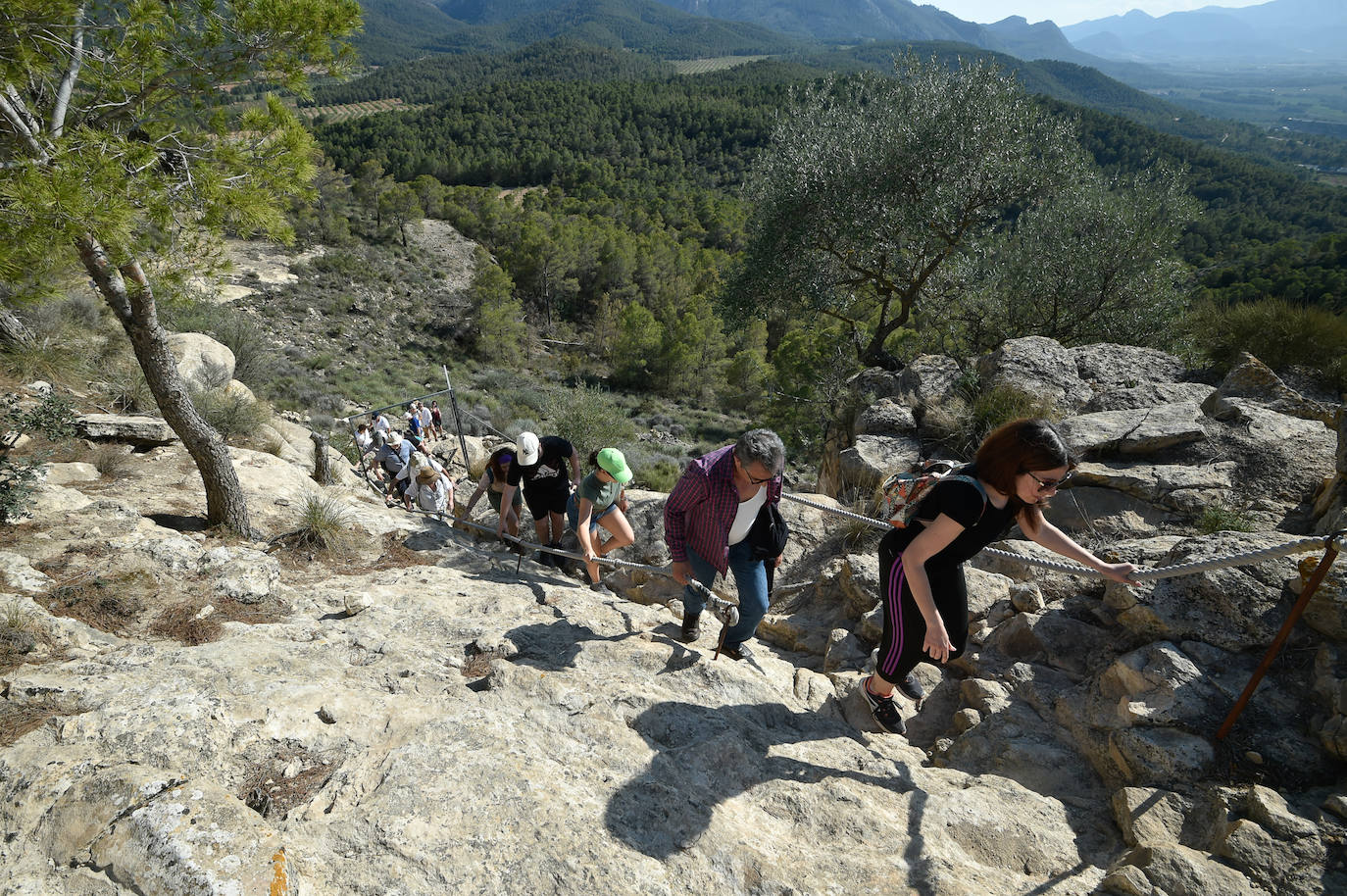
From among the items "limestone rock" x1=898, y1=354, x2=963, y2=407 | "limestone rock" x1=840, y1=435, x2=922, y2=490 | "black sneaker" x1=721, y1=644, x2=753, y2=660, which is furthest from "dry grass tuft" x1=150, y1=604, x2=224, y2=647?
"limestone rock" x1=898, y1=354, x2=963, y2=407

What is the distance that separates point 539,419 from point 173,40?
17.7 m

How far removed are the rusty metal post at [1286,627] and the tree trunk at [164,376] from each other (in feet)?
19.6

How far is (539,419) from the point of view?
71.2 feet

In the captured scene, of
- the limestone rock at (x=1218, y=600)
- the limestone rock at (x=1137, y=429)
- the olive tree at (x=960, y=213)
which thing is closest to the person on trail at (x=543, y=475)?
the limestone rock at (x=1218, y=600)

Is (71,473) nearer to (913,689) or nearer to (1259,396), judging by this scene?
(913,689)

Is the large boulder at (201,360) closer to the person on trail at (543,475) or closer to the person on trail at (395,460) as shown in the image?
the person on trail at (395,460)

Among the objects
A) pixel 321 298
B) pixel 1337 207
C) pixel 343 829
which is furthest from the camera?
pixel 1337 207

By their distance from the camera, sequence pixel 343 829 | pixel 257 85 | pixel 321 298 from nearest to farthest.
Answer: pixel 343 829 < pixel 257 85 < pixel 321 298

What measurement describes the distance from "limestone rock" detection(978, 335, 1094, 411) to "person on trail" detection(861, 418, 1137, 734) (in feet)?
16.0

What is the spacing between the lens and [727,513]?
3.48m

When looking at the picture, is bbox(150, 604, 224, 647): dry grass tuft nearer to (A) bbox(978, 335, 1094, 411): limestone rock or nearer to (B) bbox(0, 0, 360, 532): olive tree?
(B) bbox(0, 0, 360, 532): olive tree

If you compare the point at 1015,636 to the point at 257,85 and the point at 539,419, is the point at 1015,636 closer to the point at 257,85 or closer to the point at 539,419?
the point at 257,85

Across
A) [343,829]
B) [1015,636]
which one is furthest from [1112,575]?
[343,829]

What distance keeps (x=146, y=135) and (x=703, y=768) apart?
5075 mm
